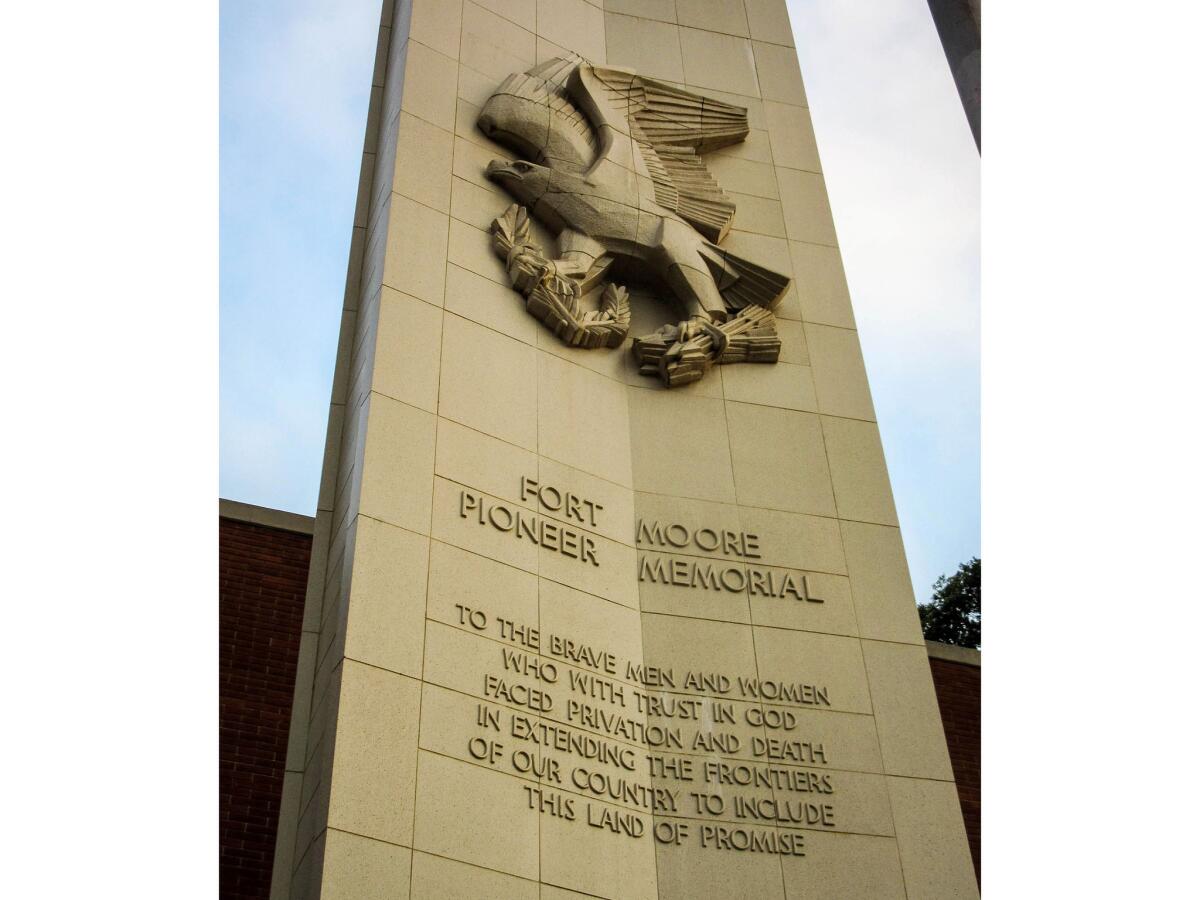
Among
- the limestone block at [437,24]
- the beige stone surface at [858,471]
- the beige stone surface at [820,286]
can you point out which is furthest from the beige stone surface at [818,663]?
the limestone block at [437,24]

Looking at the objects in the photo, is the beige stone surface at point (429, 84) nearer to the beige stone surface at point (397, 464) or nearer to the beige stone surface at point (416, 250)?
the beige stone surface at point (416, 250)

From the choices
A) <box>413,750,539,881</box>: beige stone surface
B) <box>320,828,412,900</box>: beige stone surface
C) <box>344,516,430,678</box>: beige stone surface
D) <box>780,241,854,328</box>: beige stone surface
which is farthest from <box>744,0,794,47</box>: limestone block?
<box>320,828,412,900</box>: beige stone surface

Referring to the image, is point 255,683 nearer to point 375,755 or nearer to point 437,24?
point 375,755

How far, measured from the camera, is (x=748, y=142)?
47.1 ft

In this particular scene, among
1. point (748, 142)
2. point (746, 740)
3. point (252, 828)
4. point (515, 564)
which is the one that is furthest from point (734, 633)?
point (748, 142)

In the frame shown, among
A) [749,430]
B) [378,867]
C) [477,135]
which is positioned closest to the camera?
[378,867]

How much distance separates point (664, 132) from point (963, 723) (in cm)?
748

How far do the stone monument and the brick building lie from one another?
3094mm

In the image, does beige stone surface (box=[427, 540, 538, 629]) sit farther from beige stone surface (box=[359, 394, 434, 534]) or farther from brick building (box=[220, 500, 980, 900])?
brick building (box=[220, 500, 980, 900])

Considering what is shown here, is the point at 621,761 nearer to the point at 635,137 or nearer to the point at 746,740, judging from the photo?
the point at 746,740

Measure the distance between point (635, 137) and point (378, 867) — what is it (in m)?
7.58

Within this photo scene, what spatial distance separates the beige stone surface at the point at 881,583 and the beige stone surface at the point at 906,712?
144mm

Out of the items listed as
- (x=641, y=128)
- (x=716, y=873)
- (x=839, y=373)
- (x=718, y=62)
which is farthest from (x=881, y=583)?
(x=718, y=62)

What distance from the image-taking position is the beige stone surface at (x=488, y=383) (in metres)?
10.5
